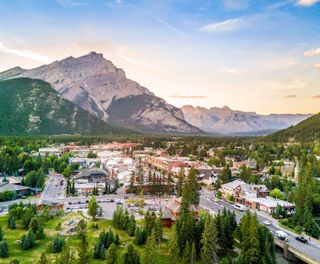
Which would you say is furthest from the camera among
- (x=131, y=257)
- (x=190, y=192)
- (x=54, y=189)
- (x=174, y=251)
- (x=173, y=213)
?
(x=54, y=189)

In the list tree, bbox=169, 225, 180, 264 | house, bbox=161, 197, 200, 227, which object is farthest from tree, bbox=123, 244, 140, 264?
house, bbox=161, 197, 200, 227

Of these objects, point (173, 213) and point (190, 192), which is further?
point (173, 213)

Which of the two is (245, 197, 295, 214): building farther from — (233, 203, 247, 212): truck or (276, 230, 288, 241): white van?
(276, 230, 288, 241): white van

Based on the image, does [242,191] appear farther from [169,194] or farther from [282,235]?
[282,235]

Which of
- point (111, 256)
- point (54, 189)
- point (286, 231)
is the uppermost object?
point (111, 256)

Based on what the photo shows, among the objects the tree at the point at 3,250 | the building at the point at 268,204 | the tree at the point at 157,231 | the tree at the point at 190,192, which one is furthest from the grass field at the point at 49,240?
the building at the point at 268,204

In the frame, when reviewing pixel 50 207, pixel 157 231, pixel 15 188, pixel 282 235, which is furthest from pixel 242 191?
pixel 15 188

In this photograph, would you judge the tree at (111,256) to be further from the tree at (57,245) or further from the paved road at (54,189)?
the paved road at (54,189)

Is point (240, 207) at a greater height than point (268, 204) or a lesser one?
lesser

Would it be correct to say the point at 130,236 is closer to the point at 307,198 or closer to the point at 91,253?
the point at 91,253
